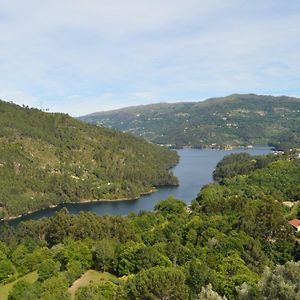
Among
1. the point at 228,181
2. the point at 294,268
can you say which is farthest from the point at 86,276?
the point at 228,181

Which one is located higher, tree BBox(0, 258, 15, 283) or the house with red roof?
the house with red roof

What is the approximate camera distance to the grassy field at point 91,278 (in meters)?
47.7

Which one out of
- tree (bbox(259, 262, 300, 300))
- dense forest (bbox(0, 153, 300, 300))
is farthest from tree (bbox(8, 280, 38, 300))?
tree (bbox(259, 262, 300, 300))

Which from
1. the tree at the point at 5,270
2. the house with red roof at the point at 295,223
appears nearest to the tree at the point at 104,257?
the tree at the point at 5,270

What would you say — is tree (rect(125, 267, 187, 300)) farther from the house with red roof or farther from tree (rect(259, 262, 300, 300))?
the house with red roof

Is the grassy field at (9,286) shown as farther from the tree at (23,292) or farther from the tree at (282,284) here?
the tree at (282,284)

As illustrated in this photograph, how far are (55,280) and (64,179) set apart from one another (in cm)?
12664

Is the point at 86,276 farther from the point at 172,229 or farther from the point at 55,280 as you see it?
the point at 172,229

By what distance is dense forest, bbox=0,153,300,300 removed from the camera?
3875cm

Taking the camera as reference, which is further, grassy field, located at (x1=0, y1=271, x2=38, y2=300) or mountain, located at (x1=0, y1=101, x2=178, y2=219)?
mountain, located at (x1=0, y1=101, x2=178, y2=219)

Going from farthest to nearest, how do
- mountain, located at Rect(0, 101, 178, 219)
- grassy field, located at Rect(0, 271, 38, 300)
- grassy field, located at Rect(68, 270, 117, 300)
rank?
1. mountain, located at Rect(0, 101, 178, 219)
2. grassy field, located at Rect(0, 271, 38, 300)
3. grassy field, located at Rect(68, 270, 117, 300)

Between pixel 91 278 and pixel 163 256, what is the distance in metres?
8.66

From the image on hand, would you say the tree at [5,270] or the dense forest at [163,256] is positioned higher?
the dense forest at [163,256]

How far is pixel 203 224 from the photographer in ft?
201
